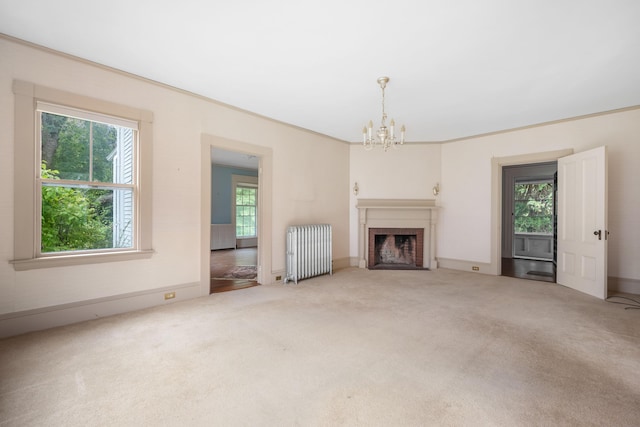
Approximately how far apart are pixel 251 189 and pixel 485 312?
27.7 ft

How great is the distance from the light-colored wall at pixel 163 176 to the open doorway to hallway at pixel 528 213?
568 cm

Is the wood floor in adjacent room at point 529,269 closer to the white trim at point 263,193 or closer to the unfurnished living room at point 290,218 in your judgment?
the unfurnished living room at point 290,218

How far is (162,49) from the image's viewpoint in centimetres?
296

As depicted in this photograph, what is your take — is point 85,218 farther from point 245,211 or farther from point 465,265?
point 245,211

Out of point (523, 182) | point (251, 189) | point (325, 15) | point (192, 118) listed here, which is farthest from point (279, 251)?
point (523, 182)

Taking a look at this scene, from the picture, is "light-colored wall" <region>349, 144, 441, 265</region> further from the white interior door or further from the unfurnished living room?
the white interior door

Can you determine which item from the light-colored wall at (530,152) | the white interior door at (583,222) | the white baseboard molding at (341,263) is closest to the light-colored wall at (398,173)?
the white baseboard molding at (341,263)

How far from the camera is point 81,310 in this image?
10.3 ft

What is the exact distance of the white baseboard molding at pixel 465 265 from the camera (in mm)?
5866

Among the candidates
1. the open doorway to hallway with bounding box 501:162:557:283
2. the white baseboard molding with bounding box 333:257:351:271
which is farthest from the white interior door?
the white baseboard molding with bounding box 333:257:351:271

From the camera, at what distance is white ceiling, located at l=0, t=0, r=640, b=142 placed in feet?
7.72

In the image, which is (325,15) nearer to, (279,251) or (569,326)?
(279,251)

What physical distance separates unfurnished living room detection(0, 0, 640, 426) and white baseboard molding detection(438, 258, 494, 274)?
18 cm

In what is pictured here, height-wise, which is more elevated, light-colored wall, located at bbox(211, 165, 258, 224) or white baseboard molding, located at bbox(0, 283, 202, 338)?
light-colored wall, located at bbox(211, 165, 258, 224)
